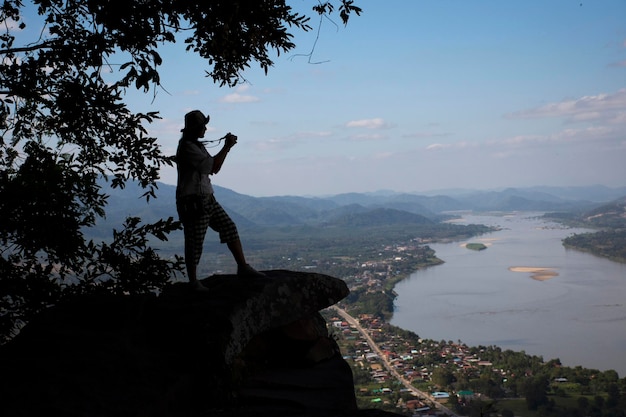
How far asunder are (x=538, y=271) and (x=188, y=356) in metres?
66.1

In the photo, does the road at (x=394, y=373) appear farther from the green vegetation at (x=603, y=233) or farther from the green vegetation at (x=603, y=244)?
the green vegetation at (x=603, y=233)

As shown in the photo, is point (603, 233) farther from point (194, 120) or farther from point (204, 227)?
point (194, 120)

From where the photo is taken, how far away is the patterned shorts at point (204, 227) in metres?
6.35

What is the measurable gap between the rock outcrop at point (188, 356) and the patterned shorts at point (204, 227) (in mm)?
526

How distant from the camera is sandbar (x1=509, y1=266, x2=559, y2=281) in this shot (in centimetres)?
6144

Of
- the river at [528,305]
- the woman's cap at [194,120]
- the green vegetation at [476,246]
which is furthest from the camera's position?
the green vegetation at [476,246]

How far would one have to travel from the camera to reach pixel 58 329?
18.1 feet

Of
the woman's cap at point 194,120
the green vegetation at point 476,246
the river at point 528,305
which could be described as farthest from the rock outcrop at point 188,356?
the green vegetation at point 476,246

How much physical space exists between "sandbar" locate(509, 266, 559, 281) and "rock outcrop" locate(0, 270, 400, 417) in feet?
196

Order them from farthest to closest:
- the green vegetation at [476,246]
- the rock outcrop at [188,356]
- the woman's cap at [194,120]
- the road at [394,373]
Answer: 1. the green vegetation at [476,246]
2. the road at [394,373]
3. the woman's cap at [194,120]
4. the rock outcrop at [188,356]

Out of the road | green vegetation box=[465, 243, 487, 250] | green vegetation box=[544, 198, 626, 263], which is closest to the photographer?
the road

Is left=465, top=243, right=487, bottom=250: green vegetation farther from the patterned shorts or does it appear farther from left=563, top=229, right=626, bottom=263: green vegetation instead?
the patterned shorts

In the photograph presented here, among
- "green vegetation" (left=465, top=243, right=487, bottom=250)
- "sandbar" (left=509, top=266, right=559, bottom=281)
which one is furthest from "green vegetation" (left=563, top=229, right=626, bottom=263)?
"sandbar" (left=509, top=266, right=559, bottom=281)

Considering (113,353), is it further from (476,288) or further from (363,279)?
(363,279)
